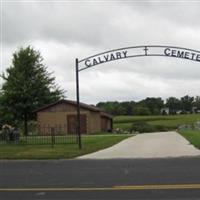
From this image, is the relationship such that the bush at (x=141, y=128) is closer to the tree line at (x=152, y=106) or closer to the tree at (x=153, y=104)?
the tree line at (x=152, y=106)

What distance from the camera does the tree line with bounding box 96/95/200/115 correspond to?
402ft

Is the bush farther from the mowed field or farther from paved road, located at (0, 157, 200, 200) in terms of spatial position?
paved road, located at (0, 157, 200, 200)

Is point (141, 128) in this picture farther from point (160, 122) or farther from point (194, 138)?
point (194, 138)

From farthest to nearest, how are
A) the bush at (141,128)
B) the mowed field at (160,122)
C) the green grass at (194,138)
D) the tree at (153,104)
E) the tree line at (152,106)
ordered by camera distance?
the tree at (153,104) → the tree line at (152,106) → the mowed field at (160,122) → the bush at (141,128) → the green grass at (194,138)

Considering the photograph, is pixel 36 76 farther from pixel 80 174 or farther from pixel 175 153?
pixel 80 174

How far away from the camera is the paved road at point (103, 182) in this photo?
448 inches

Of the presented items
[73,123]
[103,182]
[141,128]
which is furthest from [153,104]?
[103,182]

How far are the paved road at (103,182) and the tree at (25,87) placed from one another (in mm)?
40980

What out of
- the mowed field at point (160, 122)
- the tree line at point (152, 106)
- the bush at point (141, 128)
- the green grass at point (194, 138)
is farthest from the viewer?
the tree line at point (152, 106)

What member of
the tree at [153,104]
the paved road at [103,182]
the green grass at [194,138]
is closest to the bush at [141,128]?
the green grass at [194,138]

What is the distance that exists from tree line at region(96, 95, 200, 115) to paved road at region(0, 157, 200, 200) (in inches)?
3703

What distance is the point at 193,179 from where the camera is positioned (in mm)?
13406

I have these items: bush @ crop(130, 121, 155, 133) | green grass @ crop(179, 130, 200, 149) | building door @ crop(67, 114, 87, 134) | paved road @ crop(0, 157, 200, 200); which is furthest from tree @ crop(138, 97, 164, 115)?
paved road @ crop(0, 157, 200, 200)

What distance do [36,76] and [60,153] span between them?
36438 mm
